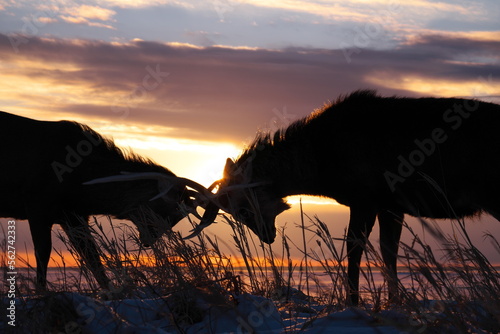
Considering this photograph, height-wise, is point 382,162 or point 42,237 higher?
point 382,162

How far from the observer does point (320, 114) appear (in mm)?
8148

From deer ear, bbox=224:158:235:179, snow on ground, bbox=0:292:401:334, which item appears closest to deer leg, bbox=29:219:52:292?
deer ear, bbox=224:158:235:179

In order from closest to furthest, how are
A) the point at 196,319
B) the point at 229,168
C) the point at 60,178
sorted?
the point at 196,319, the point at 229,168, the point at 60,178

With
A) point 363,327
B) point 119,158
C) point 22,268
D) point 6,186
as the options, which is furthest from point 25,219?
point 363,327

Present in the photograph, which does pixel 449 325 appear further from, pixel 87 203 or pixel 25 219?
pixel 25 219

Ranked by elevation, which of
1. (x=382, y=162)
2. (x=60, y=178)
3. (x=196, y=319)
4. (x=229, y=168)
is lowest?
(x=196, y=319)

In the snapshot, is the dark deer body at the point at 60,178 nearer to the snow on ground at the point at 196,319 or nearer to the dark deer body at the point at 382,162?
the dark deer body at the point at 382,162

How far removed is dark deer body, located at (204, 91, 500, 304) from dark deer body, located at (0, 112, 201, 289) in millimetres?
1845

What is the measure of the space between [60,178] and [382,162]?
4.73m

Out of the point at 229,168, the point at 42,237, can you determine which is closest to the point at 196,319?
the point at 229,168

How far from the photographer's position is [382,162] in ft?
24.2

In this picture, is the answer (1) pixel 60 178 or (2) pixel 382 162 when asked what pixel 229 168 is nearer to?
(2) pixel 382 162

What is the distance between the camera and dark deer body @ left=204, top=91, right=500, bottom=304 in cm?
716

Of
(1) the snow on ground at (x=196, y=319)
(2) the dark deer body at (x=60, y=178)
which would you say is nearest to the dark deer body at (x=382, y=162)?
(2) the dark deer body at (x=60, y=178)
